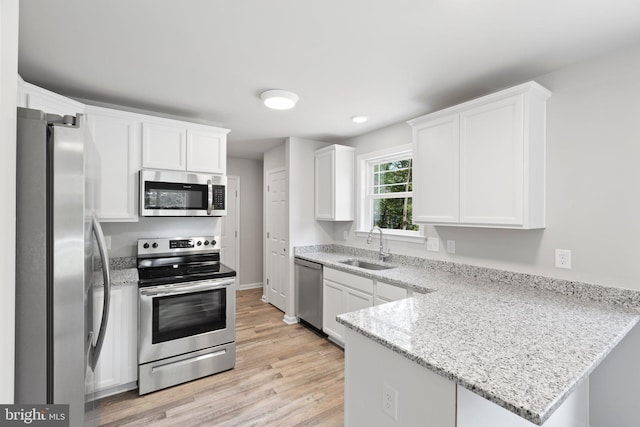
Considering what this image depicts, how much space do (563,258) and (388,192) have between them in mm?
1852

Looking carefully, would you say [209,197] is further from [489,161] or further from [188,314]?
[489,161]

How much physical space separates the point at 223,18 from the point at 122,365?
2.51m

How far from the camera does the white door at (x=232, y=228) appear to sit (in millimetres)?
5203

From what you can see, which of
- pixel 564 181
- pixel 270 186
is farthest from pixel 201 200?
pixel 564 181

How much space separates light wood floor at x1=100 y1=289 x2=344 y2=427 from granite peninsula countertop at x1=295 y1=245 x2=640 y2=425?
1.06 m

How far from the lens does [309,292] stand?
357 cm

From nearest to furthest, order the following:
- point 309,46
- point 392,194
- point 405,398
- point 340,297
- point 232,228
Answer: point 405,398 → point 309,46 → point 340,297 → point 392,194 → point 232,228

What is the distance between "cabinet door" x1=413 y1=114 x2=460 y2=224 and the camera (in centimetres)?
238

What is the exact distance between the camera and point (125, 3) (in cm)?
143

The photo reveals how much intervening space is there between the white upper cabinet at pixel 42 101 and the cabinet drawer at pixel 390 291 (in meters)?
2.79

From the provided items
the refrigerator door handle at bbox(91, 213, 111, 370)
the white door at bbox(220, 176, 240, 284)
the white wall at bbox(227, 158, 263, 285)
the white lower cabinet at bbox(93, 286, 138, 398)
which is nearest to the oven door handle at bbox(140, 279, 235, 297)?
the white lower cabinet at bbox(93, 286, 138, 398)

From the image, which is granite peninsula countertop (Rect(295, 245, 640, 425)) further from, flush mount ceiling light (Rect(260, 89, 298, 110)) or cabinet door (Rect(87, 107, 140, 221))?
cabinet door (Rect(87, 107, 140, 221))

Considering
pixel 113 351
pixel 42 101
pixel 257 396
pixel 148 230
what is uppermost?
pixel 42 101

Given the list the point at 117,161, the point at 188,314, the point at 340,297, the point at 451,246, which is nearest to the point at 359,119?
the point at 451,246
